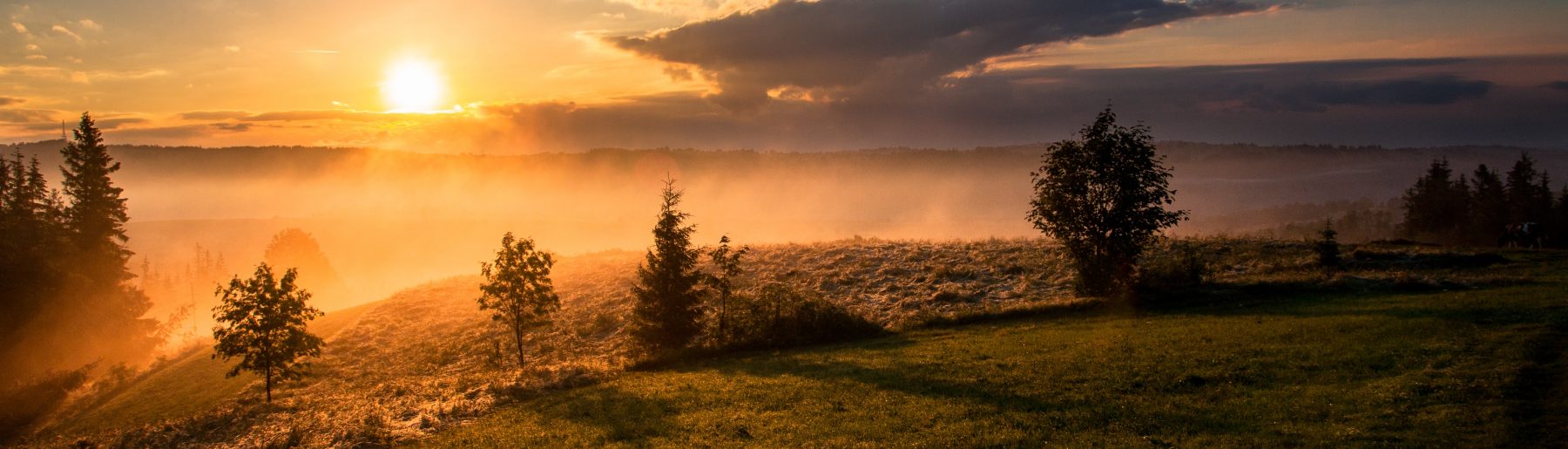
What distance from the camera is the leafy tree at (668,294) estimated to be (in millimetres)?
35125

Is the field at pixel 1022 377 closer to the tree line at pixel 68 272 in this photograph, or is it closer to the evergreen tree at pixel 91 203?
the tree line at pixel 68 272

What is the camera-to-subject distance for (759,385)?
26078 mm

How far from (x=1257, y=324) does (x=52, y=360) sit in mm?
81148

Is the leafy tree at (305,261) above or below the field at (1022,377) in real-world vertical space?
below

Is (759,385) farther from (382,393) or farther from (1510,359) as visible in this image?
(1510,359)

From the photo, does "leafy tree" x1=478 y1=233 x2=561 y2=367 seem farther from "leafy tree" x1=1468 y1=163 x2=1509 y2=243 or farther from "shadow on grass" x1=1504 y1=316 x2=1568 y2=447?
"leafy tree" x1=1468 y1=163 x2=1509 y2=243

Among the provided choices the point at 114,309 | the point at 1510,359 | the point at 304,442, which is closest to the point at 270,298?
the point at 304,442

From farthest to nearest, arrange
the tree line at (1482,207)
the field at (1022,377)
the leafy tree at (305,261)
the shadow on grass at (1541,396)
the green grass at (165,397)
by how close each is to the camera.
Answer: the leafy tree at (305,261) → the tree line at (1482,207) → the green grass at (165,397) → the field at (1022,377) → the shadow on grass at (1541,396)

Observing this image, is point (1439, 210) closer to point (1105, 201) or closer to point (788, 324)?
point (1105, 201)

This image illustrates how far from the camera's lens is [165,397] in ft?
141

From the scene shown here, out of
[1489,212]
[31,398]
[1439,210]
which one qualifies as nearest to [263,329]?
[31,398]

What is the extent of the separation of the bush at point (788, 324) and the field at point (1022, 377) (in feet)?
5.08

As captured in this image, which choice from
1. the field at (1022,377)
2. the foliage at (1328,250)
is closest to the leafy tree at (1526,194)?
the field at (1022,377)

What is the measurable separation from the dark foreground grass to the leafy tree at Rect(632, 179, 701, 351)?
9.71ft
